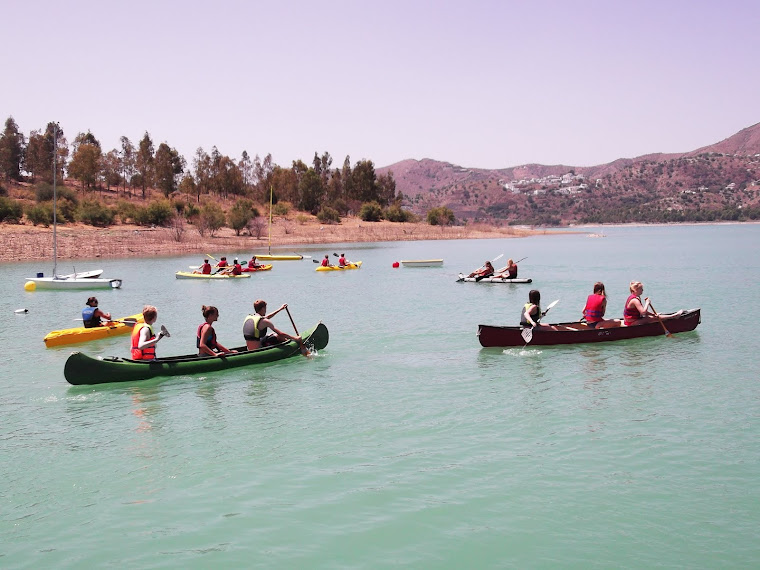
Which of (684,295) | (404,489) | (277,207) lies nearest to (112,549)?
(404,489)

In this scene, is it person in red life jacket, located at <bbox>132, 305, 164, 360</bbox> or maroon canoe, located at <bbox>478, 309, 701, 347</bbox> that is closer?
person in red life jacket, located at <bbox>132, 305, 164, 360</bbox>

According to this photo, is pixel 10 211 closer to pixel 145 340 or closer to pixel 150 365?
pixel 145 340

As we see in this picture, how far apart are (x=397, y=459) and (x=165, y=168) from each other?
3896 inches

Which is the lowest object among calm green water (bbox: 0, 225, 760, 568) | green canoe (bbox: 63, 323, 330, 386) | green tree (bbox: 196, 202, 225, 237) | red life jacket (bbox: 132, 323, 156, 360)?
calm green water (bbox: 0, 225, 760, 568)

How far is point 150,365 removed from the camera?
49.2 ft

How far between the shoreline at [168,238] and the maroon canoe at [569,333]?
49247 millimetres

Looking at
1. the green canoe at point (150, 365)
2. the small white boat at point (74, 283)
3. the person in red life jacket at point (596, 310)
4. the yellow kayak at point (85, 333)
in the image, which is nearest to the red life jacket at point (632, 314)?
the person in red life jacket at point (596, 310)

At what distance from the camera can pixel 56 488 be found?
32.0 ft

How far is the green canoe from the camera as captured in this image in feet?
48.0

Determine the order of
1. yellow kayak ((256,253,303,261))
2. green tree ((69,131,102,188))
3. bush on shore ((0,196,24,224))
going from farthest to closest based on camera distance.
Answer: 1. green tree ((69,131,102,188))
2. bush on shore ((0,196,24,224))
3. yellow kayak ((256,253,303,261))

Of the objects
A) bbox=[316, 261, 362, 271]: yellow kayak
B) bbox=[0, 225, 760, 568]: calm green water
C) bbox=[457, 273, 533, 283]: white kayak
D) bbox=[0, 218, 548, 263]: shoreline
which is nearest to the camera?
bbox=[0, 225, 760, 568]: calm green water

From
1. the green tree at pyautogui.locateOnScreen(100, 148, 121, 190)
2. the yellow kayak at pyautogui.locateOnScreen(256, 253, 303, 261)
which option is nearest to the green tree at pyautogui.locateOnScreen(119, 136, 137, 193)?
the green tree at pyautogui.locateOnScreen(100, 148, 121, 190)

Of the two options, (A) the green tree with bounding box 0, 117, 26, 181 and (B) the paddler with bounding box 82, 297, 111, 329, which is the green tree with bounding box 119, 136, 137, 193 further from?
(B) the paddler with bounding box 82, 297, 111, 329

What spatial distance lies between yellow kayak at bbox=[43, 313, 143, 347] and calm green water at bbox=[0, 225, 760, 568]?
1.09 ft
